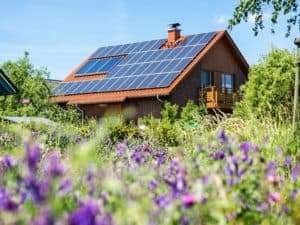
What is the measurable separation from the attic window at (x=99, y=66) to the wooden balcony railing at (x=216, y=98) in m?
5.69

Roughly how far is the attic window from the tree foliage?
261cm

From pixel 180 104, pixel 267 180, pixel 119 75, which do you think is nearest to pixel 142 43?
pixel 119 75

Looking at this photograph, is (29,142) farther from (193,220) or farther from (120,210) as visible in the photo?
(193,220)

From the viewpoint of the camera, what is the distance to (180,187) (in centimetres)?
227

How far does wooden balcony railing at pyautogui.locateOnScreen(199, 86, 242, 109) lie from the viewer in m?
36.2

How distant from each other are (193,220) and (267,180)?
0.73 m

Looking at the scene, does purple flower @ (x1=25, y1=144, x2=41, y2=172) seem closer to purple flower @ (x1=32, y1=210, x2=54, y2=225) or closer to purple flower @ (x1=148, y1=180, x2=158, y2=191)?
purple flower @ (x1=32, y1=210, x2=54, y2=225)

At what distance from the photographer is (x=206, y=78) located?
3909 cm

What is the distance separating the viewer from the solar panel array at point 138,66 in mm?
34719

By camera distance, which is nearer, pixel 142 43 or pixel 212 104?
pixel 212 104

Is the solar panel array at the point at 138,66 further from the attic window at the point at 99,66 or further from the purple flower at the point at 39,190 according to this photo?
the purple flower at the point at 39,190

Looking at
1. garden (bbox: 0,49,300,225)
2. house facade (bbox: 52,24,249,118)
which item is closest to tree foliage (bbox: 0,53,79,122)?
house facade (bbox: 52,24,249,118)

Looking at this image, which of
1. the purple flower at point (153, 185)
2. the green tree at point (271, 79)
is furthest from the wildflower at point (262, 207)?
the green tree at point (271, 79)

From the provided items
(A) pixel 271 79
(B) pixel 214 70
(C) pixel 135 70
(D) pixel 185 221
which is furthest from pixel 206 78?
(D) pixel 185 221
